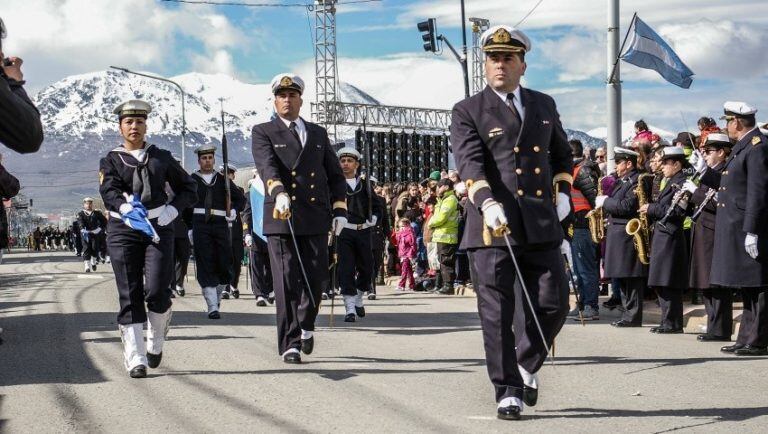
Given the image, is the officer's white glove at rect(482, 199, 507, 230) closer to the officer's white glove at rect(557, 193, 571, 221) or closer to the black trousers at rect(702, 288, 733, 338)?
the officer's white glove at rect(557, 193, 571, 221)

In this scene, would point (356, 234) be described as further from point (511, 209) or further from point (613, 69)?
point (511, 209)

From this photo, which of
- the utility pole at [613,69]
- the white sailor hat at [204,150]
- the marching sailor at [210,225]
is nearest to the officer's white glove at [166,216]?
the marching sailor at [210,225]

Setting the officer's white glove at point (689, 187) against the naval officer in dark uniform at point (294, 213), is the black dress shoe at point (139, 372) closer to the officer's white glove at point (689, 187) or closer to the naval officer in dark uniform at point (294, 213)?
the naval officer in dark uniform at point (294, 213)

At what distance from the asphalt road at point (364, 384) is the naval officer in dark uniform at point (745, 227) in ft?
1.51

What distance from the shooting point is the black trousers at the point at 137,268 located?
29.6 ft

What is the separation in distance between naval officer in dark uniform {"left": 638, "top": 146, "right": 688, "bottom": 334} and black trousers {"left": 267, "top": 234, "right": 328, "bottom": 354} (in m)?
4.06

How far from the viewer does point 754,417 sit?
682 centimetres

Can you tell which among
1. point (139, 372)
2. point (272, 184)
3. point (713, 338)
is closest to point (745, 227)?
point (713, 338)

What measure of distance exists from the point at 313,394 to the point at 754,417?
2.88 m

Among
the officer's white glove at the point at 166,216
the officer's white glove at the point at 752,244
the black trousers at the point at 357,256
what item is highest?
the officer's white glove at the point at 166,216

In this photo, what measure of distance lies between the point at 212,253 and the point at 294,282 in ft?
20.5

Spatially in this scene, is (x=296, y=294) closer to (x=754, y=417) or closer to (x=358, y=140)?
(x=754, y=417)

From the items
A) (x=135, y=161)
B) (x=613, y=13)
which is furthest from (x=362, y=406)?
(x=613, y=13)

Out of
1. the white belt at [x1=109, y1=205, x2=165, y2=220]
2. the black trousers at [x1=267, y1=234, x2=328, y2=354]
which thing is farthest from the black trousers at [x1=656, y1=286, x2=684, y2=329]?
the white belt at [x1=109, y1=205, x2=165, y2=220]
